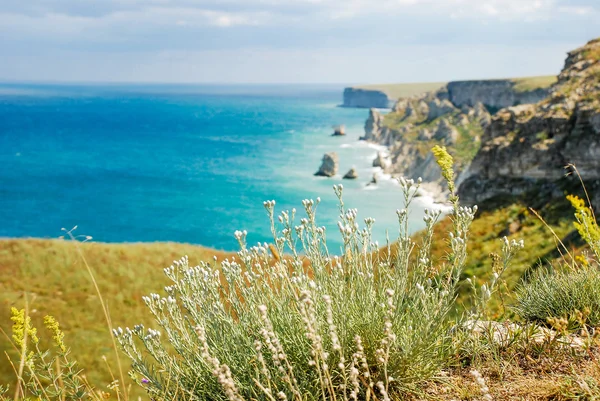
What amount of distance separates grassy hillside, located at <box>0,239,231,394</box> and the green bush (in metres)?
11.0

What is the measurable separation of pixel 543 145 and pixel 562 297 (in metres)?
27.6

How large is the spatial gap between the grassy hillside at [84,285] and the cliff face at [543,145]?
19192 mm

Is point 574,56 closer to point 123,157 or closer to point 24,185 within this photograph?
point 24,185

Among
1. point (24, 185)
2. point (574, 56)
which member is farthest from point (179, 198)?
point (574, 56)

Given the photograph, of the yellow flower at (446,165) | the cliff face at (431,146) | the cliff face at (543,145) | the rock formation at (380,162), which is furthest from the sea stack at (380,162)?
the yellow flower at (446,165)

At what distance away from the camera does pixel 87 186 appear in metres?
139

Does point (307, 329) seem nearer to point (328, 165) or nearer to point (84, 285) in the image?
point (84, 285)

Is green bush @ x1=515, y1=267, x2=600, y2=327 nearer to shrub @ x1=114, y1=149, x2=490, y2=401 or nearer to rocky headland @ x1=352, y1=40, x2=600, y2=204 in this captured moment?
shrub @ x1=114, y1=149, x2=490, y2=401

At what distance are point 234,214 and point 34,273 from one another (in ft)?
322

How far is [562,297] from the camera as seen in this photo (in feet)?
16.3

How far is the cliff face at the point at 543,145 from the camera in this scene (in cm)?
2720

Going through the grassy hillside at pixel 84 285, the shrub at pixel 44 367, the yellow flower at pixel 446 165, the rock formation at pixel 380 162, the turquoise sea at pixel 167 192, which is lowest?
the turquoise sea at pixel 167 192

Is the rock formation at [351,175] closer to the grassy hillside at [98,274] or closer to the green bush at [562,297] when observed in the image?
the grassy hillside at [98,274]

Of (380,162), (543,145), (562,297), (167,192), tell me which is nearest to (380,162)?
(380,162)
